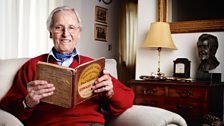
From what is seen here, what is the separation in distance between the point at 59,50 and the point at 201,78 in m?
1.43

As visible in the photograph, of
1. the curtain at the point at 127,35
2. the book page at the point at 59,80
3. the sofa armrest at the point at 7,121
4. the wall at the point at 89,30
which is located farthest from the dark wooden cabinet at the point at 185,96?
the curtain at the point at 127,35

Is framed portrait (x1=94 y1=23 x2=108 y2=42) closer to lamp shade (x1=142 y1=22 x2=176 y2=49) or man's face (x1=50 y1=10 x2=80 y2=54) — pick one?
lamp shade (x1=142 y1=22 x2=176 y2=49)

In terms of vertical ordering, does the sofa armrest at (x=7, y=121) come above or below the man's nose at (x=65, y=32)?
below

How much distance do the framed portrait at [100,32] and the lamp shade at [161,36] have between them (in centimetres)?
192

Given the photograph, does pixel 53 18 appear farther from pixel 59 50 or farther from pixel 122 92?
pixel 122 92

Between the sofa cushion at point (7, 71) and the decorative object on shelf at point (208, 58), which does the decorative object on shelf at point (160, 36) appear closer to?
the decorative object on shelf at point (208, 58)

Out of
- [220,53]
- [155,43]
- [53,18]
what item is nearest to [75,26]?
[53,18]

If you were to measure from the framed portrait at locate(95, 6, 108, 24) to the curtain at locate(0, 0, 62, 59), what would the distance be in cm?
107

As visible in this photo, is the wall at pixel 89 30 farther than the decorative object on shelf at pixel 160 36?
Yes

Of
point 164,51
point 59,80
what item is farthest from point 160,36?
point 59,80

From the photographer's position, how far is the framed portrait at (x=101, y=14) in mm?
4566

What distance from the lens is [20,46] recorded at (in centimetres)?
322

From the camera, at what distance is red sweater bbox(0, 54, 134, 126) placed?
4.63 feet

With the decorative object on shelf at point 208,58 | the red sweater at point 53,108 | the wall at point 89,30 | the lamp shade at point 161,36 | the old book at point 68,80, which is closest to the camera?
the old book at point 68,80
